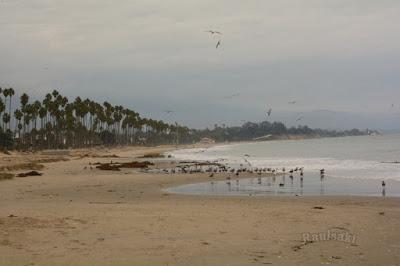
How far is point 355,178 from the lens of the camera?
112 ft

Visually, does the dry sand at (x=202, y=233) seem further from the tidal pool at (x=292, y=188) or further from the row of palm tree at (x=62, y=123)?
the row of palm tree at (x=62, y=123)

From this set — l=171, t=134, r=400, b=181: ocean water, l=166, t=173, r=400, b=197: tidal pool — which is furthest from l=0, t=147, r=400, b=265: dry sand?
l=171, t=134, r=400, b=181: ocean water

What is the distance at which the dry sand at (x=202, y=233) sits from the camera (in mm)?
9578

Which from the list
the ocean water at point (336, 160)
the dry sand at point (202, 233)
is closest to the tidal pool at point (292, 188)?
the dry sand at point (202, 233)

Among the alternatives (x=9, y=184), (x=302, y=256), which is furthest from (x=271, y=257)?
(x=9, y=184)

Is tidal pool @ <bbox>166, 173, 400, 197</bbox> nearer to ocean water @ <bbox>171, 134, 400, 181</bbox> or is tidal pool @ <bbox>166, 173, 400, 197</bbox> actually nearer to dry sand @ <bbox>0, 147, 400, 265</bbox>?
dry sand @ <bbox>0, 147, 400, 265</bbox>

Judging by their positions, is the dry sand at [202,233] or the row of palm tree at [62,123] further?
the row of palm tree at [62,123]

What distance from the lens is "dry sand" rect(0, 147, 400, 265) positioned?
9578 millimetres

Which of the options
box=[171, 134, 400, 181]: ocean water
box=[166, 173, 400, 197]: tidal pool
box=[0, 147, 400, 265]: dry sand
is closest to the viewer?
box=[0, 147, 400, 265]: dry sand

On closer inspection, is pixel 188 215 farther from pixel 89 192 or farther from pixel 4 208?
pixel 89 192

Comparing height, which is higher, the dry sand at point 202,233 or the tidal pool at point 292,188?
the dry sand at point 202,233

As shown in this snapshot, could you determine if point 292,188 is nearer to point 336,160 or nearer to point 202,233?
point 202,233

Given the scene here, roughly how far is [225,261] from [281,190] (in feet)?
56.6

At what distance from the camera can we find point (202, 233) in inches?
480
